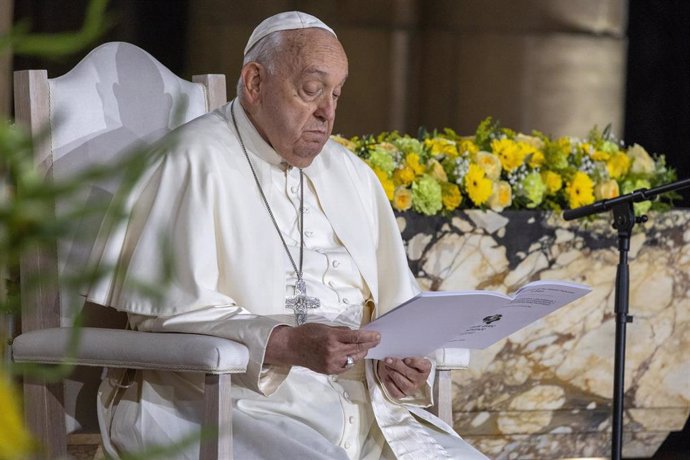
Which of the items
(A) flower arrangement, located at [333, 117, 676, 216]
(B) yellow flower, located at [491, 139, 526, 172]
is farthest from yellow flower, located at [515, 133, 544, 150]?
(B) yellow flower, located at [491, 139, 526, 172]

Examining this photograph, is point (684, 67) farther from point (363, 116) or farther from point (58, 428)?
point (58, 428)

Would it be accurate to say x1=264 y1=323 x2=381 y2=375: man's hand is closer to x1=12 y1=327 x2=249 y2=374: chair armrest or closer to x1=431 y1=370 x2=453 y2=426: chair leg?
x1=12 y1=327 x2=249 y2=374: chair armrest

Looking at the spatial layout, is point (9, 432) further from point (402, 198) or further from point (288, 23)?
point (402, 198)

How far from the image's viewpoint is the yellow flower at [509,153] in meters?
4.46

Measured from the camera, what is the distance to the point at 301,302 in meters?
2.73

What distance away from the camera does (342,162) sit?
3070mm

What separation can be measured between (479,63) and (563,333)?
280 cm

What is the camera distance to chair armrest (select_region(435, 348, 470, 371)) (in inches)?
108

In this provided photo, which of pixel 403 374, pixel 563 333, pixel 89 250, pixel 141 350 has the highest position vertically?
pixel 89 250

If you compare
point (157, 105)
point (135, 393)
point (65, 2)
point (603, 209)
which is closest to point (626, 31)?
point (65, 2)

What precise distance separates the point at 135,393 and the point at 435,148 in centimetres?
219

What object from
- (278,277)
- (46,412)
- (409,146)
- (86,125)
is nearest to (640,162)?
(409,146)

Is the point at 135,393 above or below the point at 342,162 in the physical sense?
below

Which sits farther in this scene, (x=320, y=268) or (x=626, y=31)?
(x=626, y=31)
